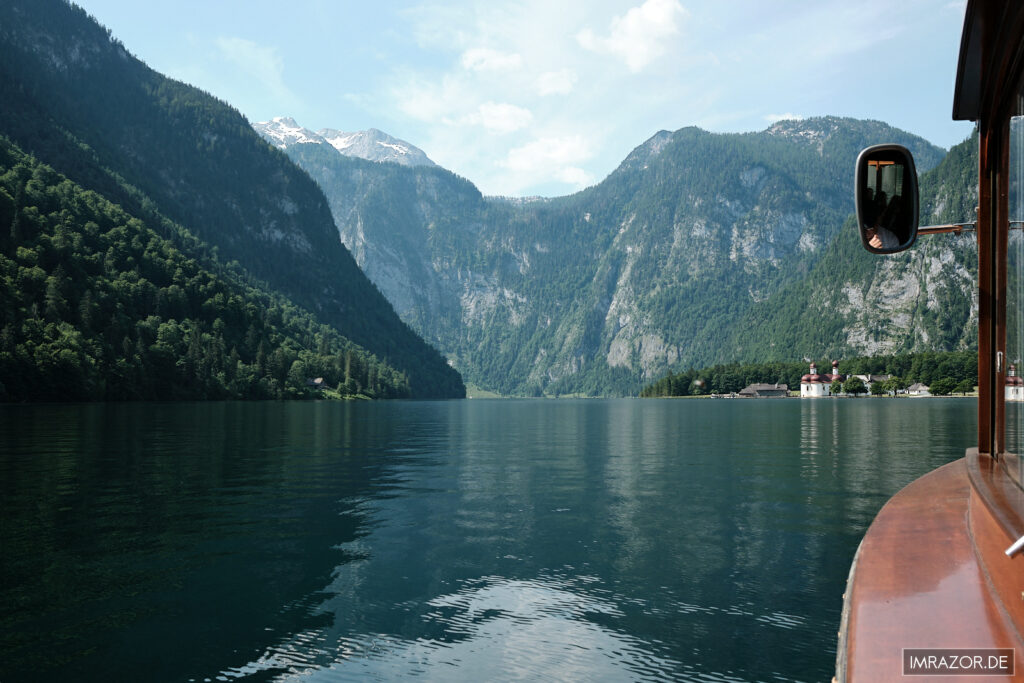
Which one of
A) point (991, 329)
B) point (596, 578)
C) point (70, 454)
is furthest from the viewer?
point (70, 454)

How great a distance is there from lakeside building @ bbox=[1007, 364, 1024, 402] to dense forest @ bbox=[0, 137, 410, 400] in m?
117

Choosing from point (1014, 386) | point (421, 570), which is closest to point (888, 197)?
point (1014, 386)

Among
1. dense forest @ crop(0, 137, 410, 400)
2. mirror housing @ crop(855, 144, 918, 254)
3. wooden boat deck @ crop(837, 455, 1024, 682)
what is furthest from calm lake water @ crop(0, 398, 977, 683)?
dense forest @ crop(0, 137, 410, 400)

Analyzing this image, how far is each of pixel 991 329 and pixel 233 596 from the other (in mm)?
13577

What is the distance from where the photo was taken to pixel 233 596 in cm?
1405

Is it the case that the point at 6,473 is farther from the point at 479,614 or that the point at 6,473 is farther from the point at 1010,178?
the point at 1010,178

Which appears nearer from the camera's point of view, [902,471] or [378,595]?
[378,595]

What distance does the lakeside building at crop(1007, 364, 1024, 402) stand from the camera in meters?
4.13

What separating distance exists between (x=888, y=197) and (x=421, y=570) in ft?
45.9

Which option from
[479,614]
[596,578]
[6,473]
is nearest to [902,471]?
[596,578]

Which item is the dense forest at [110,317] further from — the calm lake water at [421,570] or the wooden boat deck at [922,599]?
the wooden boat deck at [922,599]

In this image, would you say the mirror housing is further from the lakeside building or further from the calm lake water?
the calm lake water

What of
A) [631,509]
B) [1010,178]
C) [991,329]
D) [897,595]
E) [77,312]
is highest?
[77,312]

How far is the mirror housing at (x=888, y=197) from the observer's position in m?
4.53
